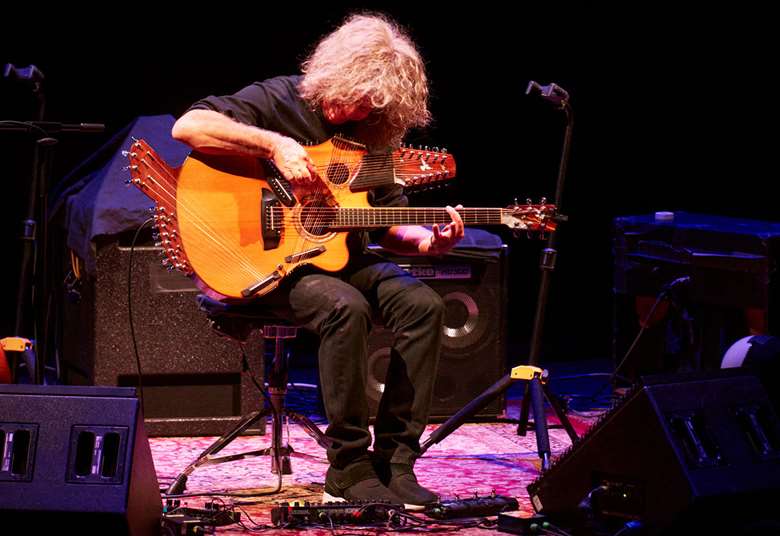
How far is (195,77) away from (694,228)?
273 centimetres

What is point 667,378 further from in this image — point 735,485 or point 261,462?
point 261,462

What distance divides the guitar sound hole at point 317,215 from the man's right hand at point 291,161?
10 cm

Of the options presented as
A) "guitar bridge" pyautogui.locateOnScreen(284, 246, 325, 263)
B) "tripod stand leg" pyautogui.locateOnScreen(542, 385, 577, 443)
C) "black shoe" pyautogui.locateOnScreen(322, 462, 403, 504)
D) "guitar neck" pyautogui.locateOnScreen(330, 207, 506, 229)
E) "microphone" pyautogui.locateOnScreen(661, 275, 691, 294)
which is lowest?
"black shoe" pyautogui.locateOnScreen(322, 462, 403, 504)

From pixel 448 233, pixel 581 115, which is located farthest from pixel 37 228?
pixel 581 115

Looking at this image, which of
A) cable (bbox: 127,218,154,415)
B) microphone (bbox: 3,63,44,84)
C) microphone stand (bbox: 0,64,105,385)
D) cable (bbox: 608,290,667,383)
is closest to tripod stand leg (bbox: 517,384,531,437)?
cable (bbox: 608,290,667,383)

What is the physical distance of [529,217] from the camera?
3.90 m

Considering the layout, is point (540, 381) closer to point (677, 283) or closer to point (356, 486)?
point (356, 486)

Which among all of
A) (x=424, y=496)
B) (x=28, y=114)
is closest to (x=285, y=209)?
(x=424, y=496)

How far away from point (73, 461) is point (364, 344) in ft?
3.43

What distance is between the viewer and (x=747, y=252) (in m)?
4.98

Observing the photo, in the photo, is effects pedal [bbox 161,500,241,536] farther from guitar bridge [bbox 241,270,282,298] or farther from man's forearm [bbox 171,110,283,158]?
man's forearm [bbox 171,110,283,158]

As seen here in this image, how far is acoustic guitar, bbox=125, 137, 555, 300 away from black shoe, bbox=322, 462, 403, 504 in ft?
2.02

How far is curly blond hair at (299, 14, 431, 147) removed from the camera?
3.58 meters

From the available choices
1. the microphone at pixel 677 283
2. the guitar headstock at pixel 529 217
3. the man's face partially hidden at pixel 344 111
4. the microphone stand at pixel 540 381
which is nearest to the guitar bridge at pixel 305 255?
the man's face partially hidden at pixel 344 111
